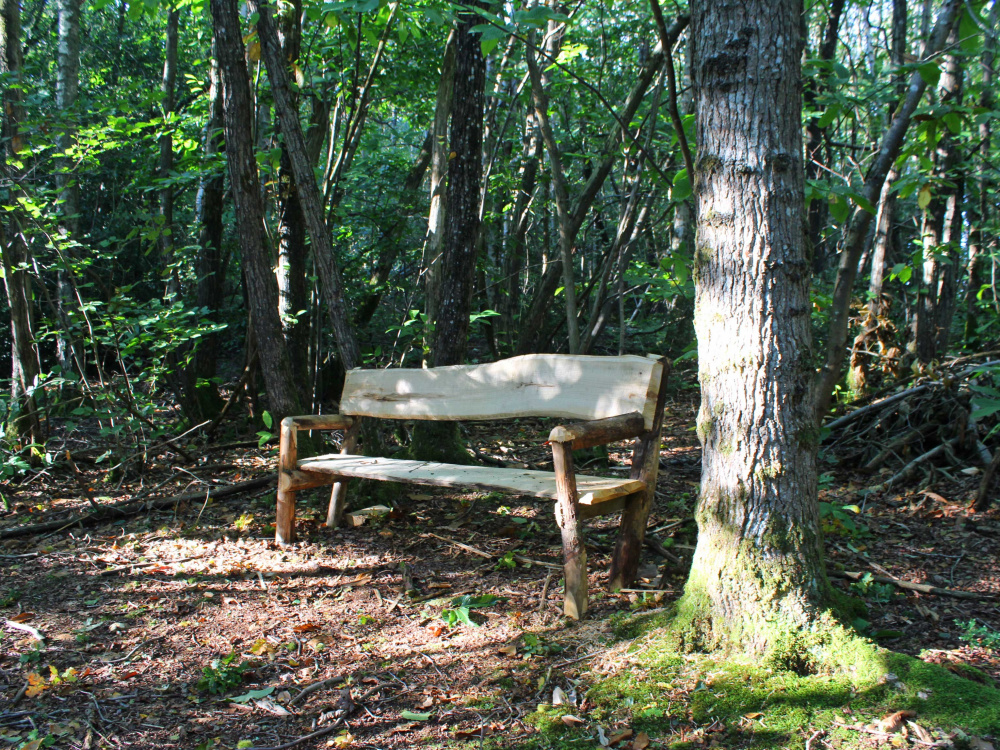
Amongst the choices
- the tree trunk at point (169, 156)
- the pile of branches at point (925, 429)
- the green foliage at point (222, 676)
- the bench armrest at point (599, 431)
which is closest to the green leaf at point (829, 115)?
the bench armrest at point (599, 431)

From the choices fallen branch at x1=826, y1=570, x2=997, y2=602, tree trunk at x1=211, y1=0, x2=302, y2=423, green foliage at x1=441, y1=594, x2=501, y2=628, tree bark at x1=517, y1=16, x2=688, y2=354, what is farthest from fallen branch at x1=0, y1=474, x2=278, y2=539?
fallen branch at x1=826, y1=570, x2=997, y2=602

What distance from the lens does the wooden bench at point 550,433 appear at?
2775 mm

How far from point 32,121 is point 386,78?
3.75 meters

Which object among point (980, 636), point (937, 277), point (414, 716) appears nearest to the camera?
point (414, 716)

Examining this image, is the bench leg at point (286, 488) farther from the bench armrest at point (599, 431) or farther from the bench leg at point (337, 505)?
the bench armrest at point (599, 431)

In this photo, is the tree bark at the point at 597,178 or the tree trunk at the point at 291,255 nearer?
the tree bark at the point at 597,178

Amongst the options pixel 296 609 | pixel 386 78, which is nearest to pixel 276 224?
pixel 386 78

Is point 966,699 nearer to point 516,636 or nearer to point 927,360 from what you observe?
point 516,636

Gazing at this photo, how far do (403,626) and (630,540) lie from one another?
1.01 metres

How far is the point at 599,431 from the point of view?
281cm

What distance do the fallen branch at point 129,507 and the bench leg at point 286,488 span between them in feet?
3.03

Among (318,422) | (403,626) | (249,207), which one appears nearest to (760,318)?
(403,626)

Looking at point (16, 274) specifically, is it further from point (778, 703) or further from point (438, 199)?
point (778, 703)

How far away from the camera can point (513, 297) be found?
8.73 metres
